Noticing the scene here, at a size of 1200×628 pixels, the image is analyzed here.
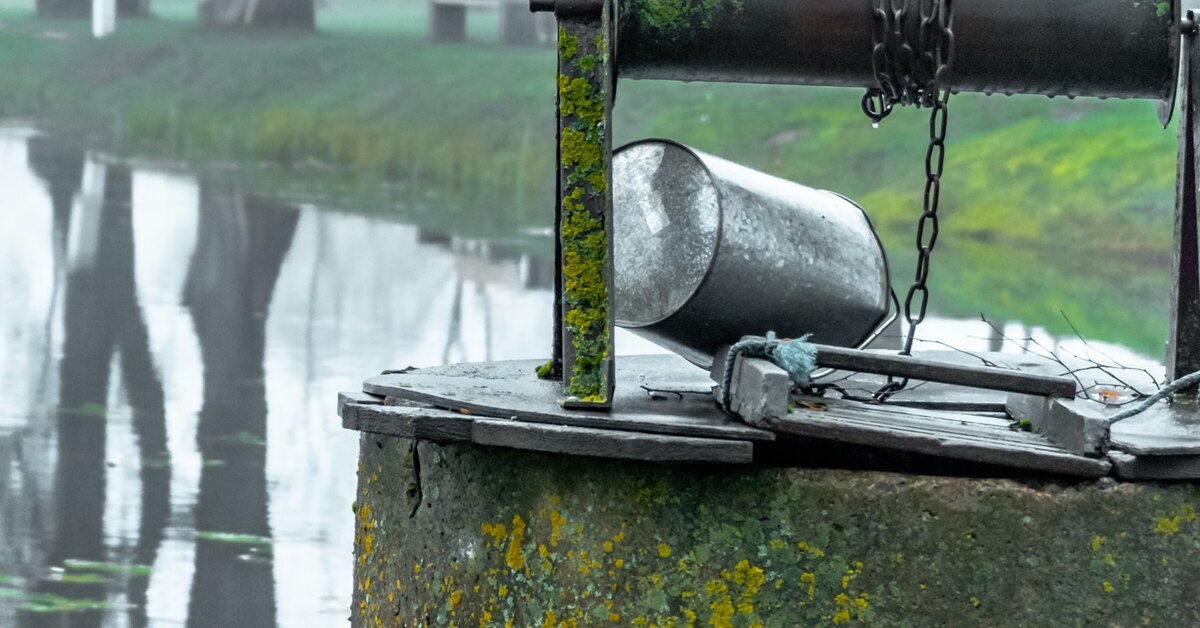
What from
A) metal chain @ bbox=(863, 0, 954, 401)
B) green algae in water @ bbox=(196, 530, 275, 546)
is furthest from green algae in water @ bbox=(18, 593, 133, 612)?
metal chain @ bbox=(863, 0, 954, 401)

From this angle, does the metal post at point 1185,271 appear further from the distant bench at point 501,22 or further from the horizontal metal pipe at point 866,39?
the distant bench at point 501,22

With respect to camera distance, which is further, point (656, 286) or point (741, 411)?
point (656, 286)

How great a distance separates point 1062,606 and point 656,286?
3.67 ft

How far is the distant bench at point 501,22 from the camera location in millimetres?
26266

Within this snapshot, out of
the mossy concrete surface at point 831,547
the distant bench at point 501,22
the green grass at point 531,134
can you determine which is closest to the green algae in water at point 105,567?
the mossy concrete surface at point 831,547

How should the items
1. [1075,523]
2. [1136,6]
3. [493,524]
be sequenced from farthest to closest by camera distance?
[1136,6] → [493,524] → [1075,523]

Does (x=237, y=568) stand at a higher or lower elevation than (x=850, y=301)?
lower

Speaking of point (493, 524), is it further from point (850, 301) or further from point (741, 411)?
point (850, 301)

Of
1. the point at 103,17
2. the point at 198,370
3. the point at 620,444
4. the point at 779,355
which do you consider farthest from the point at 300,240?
the point at 620,444

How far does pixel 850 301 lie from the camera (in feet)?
12.5

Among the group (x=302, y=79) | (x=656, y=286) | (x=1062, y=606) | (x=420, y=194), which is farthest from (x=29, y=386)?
(x=302, y=79)

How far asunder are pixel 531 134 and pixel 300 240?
6.29 m

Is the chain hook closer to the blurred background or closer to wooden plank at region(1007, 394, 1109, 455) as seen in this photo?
the blurred background

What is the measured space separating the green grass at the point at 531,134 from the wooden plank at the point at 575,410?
30.4 ft
